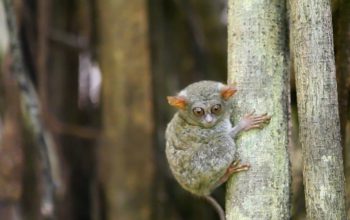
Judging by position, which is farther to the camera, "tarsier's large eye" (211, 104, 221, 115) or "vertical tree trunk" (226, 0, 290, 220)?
"tarsier's large eye" (211, 104, 221, 115)

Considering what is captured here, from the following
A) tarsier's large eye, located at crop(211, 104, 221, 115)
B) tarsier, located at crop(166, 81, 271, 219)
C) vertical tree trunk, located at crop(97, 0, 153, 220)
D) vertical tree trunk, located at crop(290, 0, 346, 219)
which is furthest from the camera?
vertical tree trunk, located at crop(97, 0, 153, 220)

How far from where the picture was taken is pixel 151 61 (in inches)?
179

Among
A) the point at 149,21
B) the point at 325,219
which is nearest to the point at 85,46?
the point at 149,21

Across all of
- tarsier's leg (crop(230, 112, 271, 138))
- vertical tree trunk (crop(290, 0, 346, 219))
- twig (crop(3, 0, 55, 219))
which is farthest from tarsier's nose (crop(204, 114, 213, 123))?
twig (crop(3, 0, 55, 219))

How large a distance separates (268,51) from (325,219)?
23.3 inches

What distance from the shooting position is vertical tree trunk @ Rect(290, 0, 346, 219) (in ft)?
7.45

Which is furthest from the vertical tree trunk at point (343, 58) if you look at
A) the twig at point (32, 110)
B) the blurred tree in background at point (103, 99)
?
the twig at point (32, 110)

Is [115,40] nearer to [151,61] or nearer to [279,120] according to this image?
[151,61]

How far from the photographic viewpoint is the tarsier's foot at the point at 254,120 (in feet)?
8.10

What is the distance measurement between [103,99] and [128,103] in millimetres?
185

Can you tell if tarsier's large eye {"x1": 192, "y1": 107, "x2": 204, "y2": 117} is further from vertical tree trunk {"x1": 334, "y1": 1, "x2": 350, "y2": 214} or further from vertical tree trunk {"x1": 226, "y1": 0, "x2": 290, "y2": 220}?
vertical tree trunk {"x1": 334, "y1": 1, "x2": 350, "y2": 214}

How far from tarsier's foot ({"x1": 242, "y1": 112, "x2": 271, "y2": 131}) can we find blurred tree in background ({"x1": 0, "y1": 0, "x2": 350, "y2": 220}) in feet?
1.97

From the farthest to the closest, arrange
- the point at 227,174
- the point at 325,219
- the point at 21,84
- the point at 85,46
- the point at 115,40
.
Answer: the point at 85,46 < the point at 115,40 < the point at 21,84 < the point at 227,174 < the point at 325,219

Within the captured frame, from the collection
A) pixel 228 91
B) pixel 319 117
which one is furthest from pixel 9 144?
pixel 319 117
